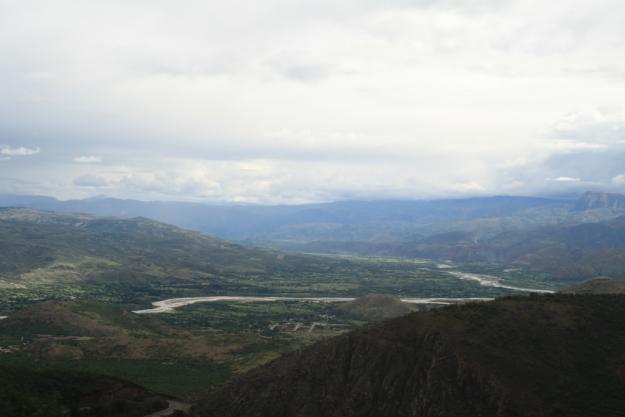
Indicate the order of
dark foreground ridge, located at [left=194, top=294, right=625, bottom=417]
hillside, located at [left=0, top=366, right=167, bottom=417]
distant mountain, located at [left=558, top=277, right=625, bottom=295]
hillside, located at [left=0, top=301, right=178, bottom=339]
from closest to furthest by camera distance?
hillside, located at [left=0, top=366, right=167, bottom=417] < dark foreground ridge, located at [left=194, top=294, right=625, bottom=417] < distant mountain, located at [left=558, top=277, right=625, bottom=295] < hillside, located at [left=0, top=301, right=178, bottom=339]

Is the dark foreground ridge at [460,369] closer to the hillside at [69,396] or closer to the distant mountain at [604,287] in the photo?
the hillside at [69,396]

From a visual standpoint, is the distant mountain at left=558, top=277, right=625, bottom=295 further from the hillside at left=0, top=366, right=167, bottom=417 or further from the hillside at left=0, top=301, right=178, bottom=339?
the hillside at left=0, top=366, right=167, bottom=417

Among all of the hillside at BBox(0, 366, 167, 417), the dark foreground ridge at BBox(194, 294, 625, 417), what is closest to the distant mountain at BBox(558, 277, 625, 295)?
the dark foreground ridge at BBox(194, 294, 625, 417)

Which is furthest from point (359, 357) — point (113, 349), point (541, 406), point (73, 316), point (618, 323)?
point (73, 316)

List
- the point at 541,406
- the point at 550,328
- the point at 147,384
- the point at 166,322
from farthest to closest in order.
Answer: the point at 166,322, the point at 147,384, the point at 550,328, the point at 541,406

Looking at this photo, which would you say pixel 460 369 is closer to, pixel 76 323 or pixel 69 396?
pixel 69 396

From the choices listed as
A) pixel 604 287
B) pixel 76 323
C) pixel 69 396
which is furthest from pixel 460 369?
pixel 76 323

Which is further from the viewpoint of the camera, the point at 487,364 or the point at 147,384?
the point at 147,384

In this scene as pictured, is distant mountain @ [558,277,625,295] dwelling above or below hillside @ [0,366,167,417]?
above

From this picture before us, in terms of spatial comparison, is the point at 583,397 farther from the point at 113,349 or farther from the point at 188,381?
the point at 113,349
